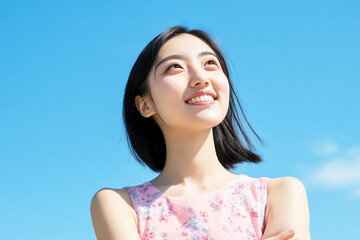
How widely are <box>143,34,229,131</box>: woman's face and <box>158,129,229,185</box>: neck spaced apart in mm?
128

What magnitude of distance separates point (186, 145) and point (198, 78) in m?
0.56

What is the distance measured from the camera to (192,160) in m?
4.02

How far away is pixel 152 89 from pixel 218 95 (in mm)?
547

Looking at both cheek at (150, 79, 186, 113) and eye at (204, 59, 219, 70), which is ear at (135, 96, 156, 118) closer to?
→ cheek at (150, 79, 186, 113)

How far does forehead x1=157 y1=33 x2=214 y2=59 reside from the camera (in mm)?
4094

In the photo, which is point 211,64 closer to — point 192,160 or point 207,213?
point 192,160

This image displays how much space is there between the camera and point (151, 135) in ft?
15.1

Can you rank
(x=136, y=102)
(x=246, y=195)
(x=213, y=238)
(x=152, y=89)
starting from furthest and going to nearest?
(x=136, y=102) → (x=152, y=89) → (x=246, y=195) → (x=213, y=238)

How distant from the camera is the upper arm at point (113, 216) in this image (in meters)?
3.50

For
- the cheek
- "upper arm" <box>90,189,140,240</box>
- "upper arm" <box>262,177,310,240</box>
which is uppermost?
the cheek

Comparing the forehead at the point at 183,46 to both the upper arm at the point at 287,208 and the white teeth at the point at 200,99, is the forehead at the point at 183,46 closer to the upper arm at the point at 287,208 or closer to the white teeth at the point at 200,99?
the white teeth at the point at 200,99

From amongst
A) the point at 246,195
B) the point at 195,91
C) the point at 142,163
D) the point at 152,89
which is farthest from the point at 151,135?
the point at 246,195

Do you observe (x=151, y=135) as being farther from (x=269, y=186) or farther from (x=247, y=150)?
(x=269, y=186)

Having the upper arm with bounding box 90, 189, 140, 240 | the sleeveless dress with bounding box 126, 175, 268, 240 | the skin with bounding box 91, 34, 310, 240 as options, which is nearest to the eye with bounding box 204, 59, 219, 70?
the skin with bounding box 91, 34, 310, 240
